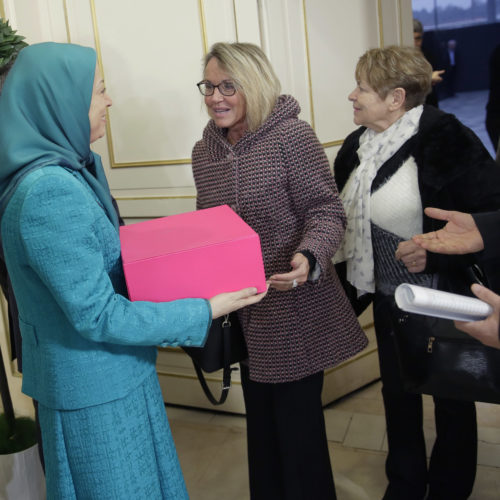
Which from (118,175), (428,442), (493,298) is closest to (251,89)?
(493,298)

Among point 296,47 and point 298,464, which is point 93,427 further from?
point 296,47

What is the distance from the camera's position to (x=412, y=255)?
1.85 m

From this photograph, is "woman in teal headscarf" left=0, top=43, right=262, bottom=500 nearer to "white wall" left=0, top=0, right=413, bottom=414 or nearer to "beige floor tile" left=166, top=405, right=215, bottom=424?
"white wall" left=0, top=0, right=413, bottom=414

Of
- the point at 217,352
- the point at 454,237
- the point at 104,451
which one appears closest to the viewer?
the point at 104,451

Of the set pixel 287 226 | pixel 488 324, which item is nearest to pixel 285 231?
pixel 287 226

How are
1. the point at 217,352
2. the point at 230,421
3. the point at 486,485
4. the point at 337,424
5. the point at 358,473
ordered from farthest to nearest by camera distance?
the point at 230,421 → the point at 337,424 → the point at 358,473 → the point at 486,485 → the point at 217,352

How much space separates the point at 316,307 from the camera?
1890 mm

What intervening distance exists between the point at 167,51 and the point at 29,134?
5.19 ft

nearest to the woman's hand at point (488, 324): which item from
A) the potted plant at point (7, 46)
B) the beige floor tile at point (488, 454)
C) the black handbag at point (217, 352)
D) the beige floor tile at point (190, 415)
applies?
the black handbag at point (217, 352)

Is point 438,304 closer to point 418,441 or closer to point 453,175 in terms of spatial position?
point 453,175

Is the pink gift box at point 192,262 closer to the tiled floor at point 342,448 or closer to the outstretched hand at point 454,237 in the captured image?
the outstretched hand at point 454,237

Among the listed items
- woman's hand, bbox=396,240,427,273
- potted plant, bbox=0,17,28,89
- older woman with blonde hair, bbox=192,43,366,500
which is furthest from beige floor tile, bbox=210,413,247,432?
potted plant, bbox=0,17,28,89

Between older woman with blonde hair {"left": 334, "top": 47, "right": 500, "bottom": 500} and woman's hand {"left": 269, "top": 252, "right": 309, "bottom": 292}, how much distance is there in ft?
1.11

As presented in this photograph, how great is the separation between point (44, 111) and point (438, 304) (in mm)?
909
